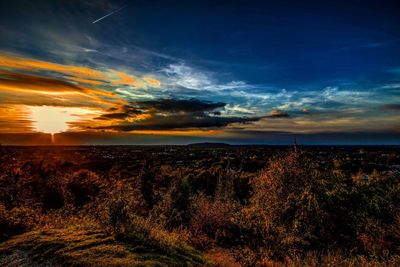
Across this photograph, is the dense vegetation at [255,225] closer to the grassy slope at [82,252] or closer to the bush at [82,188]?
the grassy slope at [82,252]

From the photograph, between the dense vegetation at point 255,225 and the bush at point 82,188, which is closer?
the dense vegetation at point 255,225

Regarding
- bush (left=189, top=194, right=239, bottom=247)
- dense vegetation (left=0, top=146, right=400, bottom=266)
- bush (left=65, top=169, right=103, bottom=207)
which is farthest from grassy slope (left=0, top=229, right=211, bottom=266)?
bush (left=65, top=169, right=103, bottom=207)

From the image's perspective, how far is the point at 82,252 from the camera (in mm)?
7840

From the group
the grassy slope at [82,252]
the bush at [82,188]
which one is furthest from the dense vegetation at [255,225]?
the bush at [82,188]

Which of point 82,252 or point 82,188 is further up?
point 82,252

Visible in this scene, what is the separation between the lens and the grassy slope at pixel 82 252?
741cm

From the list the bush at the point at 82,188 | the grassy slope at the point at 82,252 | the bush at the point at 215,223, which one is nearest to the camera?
the grassy slope at the point at 82,252

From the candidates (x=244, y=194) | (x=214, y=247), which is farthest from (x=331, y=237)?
(x=244, y=194)

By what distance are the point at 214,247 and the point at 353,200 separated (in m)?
8.89

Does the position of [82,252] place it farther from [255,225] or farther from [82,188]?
[82,188]

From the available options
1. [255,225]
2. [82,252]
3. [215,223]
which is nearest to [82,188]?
[215,223]

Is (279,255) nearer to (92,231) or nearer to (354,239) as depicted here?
(354,239)

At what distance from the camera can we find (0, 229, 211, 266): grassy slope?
24.3 ft

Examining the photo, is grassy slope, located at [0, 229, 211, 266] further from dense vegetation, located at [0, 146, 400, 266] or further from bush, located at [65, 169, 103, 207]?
bush, located at [65, 169, 103, 207]
